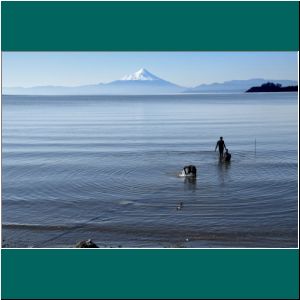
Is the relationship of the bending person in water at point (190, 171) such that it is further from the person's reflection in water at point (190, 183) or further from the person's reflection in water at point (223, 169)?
the person's reflection in water at point (223, 169)

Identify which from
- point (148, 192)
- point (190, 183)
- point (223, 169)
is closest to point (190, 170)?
point (190, 183)

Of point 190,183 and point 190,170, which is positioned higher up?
point 190,170

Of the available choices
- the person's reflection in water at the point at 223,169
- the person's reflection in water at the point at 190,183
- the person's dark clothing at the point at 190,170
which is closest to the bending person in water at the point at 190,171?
the person's dark clothing at the point at 190,170

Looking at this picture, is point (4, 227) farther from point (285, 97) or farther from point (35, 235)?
point (285, 97)

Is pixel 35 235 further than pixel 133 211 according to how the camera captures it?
No

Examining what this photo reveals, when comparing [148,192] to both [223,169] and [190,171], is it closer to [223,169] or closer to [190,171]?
A: [190,171]

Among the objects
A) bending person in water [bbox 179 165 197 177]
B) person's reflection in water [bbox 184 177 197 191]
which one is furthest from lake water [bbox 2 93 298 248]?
bending person in water [bbox 179 165 197 177]

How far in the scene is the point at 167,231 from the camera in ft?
47.3

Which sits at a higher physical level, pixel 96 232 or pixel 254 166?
pixel 254 166

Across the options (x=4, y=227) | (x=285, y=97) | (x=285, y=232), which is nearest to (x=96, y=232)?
(x=4, y=227)

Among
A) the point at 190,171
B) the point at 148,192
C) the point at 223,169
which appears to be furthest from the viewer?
the point at 223,169

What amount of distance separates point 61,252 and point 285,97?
65.5 m

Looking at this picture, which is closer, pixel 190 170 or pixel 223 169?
pixel 190 170

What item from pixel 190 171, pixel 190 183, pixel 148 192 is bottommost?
pixel 148 192
